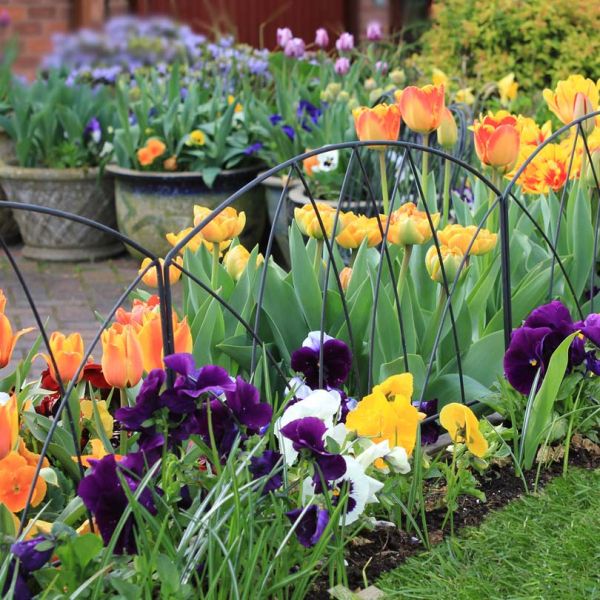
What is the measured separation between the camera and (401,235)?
229 centimetres

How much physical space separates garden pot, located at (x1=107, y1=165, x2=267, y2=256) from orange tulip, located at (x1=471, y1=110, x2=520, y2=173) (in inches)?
111

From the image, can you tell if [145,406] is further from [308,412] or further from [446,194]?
[446,194]

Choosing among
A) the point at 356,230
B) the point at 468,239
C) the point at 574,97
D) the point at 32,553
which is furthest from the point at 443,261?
the point at 32,553

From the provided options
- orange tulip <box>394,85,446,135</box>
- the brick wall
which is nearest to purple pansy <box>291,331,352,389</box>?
orange tulip <box>394,85,446,135</box>

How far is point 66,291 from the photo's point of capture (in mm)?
5164

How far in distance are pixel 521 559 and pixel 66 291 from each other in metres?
3.51

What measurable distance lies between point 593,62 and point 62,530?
4.75 meters

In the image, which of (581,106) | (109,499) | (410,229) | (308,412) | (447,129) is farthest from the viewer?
(581,106)

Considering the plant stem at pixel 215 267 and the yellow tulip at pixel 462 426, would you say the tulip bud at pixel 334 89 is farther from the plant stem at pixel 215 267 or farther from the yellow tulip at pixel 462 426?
the yellow tulip at pixel 462 426

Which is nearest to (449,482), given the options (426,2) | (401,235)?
(401,235)

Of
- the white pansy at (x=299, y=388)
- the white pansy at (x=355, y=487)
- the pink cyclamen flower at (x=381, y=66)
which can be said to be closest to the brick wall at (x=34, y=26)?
the pink cyclamen flower at (x=381, y=66)

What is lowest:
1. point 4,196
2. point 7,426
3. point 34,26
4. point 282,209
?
point 4,196

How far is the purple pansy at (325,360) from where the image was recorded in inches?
87.4

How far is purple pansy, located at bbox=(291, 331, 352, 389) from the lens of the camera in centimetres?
222
